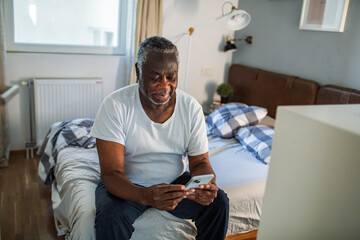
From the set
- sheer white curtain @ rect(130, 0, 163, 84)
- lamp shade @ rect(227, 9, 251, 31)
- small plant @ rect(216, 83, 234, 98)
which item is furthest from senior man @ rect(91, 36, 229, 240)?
small plant @ rect(216, 83, 234, 98)

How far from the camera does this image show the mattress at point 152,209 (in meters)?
1.59

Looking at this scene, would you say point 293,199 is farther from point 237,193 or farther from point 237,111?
point 237,111

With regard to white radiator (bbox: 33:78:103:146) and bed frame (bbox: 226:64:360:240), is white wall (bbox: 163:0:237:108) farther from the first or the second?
white radiator (bbox: 33:78:103:146)

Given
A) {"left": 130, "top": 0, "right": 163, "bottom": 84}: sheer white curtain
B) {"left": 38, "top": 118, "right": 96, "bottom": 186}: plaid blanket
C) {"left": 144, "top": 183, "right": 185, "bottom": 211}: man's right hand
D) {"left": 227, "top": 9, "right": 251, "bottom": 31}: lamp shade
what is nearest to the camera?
{"left": 144, "top": 183, "right": 185, "bottom": 211}: man's right hand

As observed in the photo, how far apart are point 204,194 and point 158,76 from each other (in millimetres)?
606

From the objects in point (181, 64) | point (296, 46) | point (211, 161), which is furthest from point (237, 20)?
point (211, 161)

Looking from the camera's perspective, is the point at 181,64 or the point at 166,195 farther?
the point at 181,64

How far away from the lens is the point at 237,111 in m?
2.86

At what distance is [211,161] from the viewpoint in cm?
231

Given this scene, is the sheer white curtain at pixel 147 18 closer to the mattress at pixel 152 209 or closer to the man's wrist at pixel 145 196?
the mattress at pixel 152 209

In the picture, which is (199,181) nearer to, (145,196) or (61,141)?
(145,196)

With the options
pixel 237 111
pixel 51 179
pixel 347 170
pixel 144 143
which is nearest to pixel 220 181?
pixel 144 143

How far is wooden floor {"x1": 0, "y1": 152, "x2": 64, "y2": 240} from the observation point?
6.90 ft

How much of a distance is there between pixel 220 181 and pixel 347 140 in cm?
162
